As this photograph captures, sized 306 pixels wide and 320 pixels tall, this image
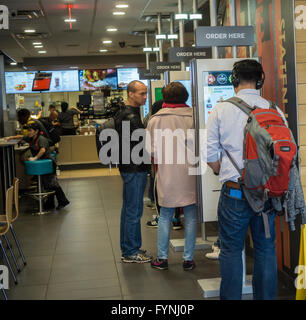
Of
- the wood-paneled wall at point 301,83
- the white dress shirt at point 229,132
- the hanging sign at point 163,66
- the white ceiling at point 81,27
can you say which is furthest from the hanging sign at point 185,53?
the white ceiling at point 81,27

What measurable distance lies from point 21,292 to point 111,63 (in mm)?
12226

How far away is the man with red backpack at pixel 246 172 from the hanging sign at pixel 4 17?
5726 millimetres

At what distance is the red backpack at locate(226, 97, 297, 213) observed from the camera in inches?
104

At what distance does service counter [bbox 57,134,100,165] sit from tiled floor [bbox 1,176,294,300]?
18.5 feet

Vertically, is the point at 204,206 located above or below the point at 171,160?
below

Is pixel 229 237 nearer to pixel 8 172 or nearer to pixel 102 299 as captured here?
pixel 102 299

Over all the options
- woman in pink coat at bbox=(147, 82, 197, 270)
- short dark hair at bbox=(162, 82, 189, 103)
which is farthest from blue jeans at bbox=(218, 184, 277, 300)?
short dark hair at bbox=(162, 82, 189, 103)

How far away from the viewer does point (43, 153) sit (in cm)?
729

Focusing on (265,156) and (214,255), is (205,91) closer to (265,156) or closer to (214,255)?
(265,156)

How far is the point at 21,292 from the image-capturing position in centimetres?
396

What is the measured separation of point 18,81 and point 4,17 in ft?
26.1

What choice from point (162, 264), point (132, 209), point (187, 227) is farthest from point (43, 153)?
point (187, 227)

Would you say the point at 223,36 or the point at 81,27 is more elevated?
the point at 81,27

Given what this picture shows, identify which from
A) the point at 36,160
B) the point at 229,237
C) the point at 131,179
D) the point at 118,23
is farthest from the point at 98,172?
the point at 229,237
